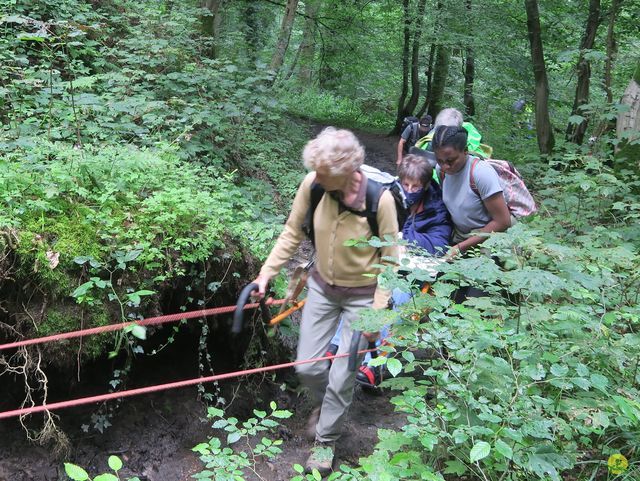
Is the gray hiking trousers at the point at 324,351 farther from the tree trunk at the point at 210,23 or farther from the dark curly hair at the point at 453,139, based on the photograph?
the tree trunk at the point at 210,23

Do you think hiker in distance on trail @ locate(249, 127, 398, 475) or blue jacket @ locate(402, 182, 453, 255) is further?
blue jacket @ locate(402, 182, 453, 255)

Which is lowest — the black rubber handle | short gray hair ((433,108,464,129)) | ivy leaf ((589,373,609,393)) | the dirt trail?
the dirt trail

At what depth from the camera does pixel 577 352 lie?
2.90 metres

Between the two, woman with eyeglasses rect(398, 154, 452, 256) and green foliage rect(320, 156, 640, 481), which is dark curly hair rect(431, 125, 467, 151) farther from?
green foliage rect(320, 156, 640, 481)

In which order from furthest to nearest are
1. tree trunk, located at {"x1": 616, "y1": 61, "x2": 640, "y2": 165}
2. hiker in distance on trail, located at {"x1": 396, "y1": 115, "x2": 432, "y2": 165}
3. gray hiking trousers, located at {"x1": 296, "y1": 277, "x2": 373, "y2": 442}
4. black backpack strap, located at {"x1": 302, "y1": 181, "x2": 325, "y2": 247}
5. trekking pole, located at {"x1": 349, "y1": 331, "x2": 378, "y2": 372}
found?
hiker in distance on trail, located at {"x1": 396, "y1": 115, "x2": 432, "y2": 165}, tree trunk, located at {"x1": 616, "y1": 61, "x2": 640, "y2": 165}, gray hiking trousers, located at {"x1": 296, "y1": 277, "x2": 373, "y2": 442}, black backpack strap, located at {"x1": 302, "y1": 181, "x2": 325, "y2": 247}, trekking pole, located at {"x1": 349, "y1": 331, "x2": 378, "y2": 372}

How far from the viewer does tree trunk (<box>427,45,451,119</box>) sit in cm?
1505

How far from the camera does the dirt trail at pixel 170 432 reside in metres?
3.92

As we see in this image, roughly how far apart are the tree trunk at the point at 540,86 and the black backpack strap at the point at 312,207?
25.8ft

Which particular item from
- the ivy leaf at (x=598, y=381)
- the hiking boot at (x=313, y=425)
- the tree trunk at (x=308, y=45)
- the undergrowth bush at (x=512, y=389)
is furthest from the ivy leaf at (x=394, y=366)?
the tree trunk at (x=308, y=45)

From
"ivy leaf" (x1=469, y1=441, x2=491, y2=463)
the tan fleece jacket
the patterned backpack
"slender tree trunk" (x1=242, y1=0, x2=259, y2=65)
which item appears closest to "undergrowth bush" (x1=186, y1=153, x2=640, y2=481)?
"ivy leaf" (x1=469, y1=441, x2=491, y2=463)

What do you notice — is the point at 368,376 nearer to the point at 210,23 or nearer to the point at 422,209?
the point at 422,209

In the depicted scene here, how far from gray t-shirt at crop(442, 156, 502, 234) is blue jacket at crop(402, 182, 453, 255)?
A: 13cm

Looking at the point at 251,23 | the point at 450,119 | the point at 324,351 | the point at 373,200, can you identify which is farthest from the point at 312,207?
the point at 251,23

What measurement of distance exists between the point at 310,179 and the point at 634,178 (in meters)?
4.75
